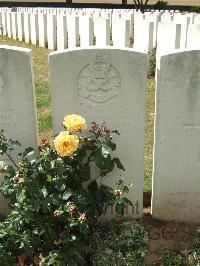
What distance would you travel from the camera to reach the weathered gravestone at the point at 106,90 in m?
3.52

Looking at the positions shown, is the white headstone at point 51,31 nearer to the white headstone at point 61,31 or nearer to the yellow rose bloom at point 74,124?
the white headstone at point 61,31

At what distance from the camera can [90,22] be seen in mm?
10289

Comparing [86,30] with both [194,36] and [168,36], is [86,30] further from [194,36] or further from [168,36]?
[194,36]

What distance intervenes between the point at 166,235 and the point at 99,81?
1539 millimetres

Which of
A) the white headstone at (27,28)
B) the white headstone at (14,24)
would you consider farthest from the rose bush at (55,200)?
the white headstone at (14,24)

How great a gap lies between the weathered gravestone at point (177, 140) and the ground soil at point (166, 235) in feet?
0.24

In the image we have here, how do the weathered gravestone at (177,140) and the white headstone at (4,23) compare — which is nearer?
the weathered gravestone at (177,140)

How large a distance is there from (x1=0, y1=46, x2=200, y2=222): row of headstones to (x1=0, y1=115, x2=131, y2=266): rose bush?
22cm

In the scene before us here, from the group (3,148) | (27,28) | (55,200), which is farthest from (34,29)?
(55,200)

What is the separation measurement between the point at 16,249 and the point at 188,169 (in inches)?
64.7

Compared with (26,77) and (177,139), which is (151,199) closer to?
(177,139)

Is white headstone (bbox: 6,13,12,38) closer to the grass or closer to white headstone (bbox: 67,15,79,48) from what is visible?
the grass

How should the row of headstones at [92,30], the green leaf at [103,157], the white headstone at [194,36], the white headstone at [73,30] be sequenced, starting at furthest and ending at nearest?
1. the white headstone at [73,30]
2. the row of headstones at [92,30]
3. the white headstone at [194,36]
4. the green leaf at [103,157]

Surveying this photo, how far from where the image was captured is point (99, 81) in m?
3.61
